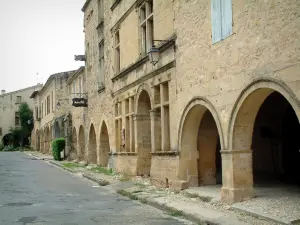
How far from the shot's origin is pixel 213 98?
1077 cm

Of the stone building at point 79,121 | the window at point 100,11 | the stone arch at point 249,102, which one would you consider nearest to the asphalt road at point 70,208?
the stone arch at point 249,102

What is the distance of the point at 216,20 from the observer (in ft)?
34.6

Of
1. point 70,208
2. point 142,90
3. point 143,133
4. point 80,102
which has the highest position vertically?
point 80,102

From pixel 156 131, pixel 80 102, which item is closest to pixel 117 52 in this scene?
pixel 156 131

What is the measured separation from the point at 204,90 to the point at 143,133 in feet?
18.9

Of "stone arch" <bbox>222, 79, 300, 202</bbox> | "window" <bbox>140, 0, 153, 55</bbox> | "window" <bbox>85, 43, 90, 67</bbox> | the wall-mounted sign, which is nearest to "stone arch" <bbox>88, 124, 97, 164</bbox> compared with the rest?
the wall-mounted sign

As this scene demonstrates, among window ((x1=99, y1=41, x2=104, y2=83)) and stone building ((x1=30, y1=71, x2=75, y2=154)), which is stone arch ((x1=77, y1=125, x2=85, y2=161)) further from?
window ((x1=99, y1=41, x2=104, y2=83))

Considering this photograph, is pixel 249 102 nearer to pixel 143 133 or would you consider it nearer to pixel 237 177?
pixel 237 177

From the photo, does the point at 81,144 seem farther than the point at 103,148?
Yes

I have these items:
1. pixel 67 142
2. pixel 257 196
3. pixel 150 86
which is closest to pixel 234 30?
pixel 257 196

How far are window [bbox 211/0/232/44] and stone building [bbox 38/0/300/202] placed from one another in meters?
0.02

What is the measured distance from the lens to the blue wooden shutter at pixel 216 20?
410 inches

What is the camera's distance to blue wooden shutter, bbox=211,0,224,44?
1041cm

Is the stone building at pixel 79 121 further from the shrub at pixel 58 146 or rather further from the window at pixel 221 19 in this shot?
the window at pixel 221 19
